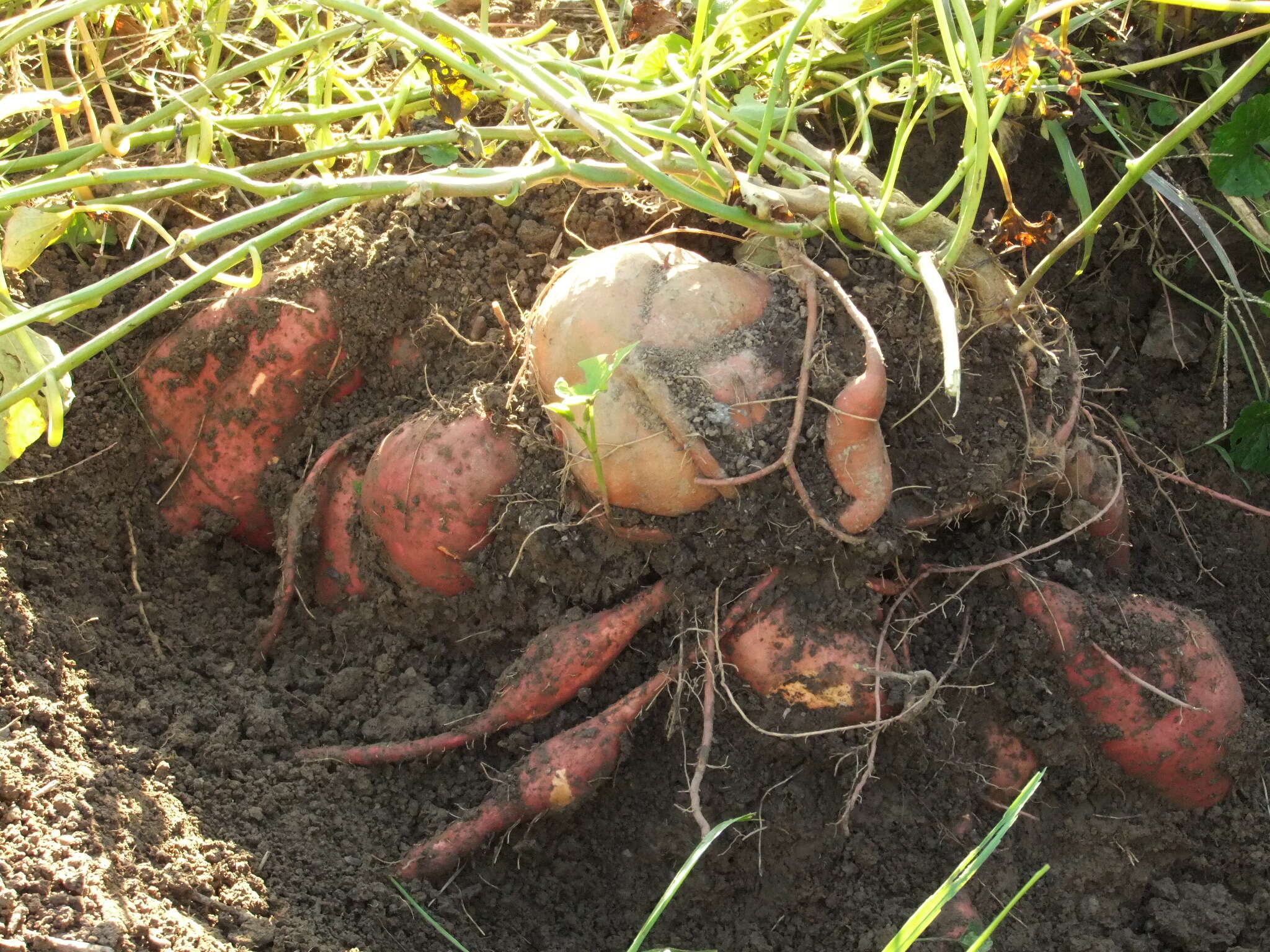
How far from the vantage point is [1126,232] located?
210cm

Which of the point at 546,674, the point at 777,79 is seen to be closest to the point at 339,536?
the point at 546,674

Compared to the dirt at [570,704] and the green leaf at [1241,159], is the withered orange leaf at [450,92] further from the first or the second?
the green leaf at [1241,159]

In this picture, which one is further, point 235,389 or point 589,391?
point 235,389

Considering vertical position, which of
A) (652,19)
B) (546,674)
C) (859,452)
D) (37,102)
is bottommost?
(546,674)

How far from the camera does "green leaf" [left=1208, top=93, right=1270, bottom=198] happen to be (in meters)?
1.79

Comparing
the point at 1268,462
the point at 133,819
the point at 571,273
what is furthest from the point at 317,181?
the point at 1268,462

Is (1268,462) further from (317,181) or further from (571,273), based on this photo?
(317,181)

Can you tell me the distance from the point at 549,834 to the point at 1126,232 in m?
1.55

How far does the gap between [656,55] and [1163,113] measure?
0.97m

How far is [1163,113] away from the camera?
1967 mm

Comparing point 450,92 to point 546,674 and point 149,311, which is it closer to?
point 149,311

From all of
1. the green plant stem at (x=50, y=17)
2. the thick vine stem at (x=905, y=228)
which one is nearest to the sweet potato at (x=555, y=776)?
the thick vine stem at (x=905, y=228)

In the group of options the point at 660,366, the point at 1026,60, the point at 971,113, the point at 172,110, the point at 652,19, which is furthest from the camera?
the point at 652,19

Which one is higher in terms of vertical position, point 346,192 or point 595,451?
point 346,192
